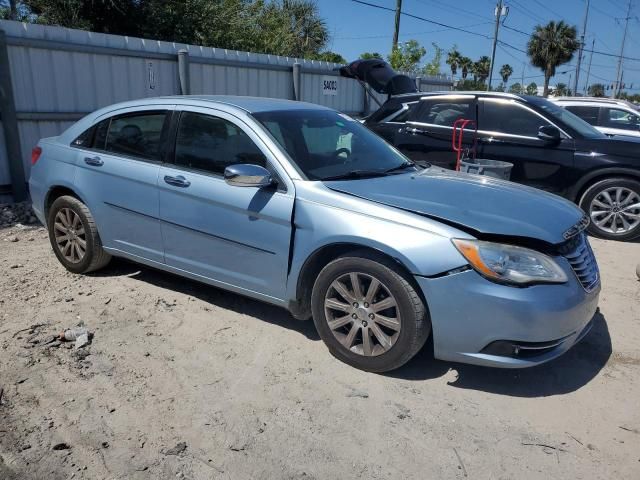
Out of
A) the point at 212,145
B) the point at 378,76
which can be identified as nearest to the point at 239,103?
the point at 212,145

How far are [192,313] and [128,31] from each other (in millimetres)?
13562

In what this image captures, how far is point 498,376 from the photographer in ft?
11.3

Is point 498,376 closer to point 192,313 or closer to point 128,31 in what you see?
point 192,313

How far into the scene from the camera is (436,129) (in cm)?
775

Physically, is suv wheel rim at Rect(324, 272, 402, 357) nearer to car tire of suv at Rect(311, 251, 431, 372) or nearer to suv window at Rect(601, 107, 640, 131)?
A: car tire of suv at Rect(311, 251, 431, 372)

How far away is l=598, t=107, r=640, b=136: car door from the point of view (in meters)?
11.0

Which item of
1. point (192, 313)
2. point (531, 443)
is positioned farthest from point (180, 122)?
point (531, 443)

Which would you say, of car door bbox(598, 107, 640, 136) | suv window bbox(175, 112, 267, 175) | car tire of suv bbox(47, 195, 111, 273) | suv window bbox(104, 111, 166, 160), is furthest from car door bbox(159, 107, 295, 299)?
car door bbox(598, 107, 640, 136)

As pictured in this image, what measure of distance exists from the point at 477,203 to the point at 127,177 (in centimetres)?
269

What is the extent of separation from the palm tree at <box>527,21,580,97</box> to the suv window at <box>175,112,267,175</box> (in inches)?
2004

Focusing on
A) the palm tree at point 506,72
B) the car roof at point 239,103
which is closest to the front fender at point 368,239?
the car roof at point 239,103

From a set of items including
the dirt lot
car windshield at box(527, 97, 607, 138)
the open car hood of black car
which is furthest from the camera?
the open car hood of black car

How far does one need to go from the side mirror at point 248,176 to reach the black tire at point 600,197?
4.92 metres

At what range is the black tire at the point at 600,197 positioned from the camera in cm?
659
